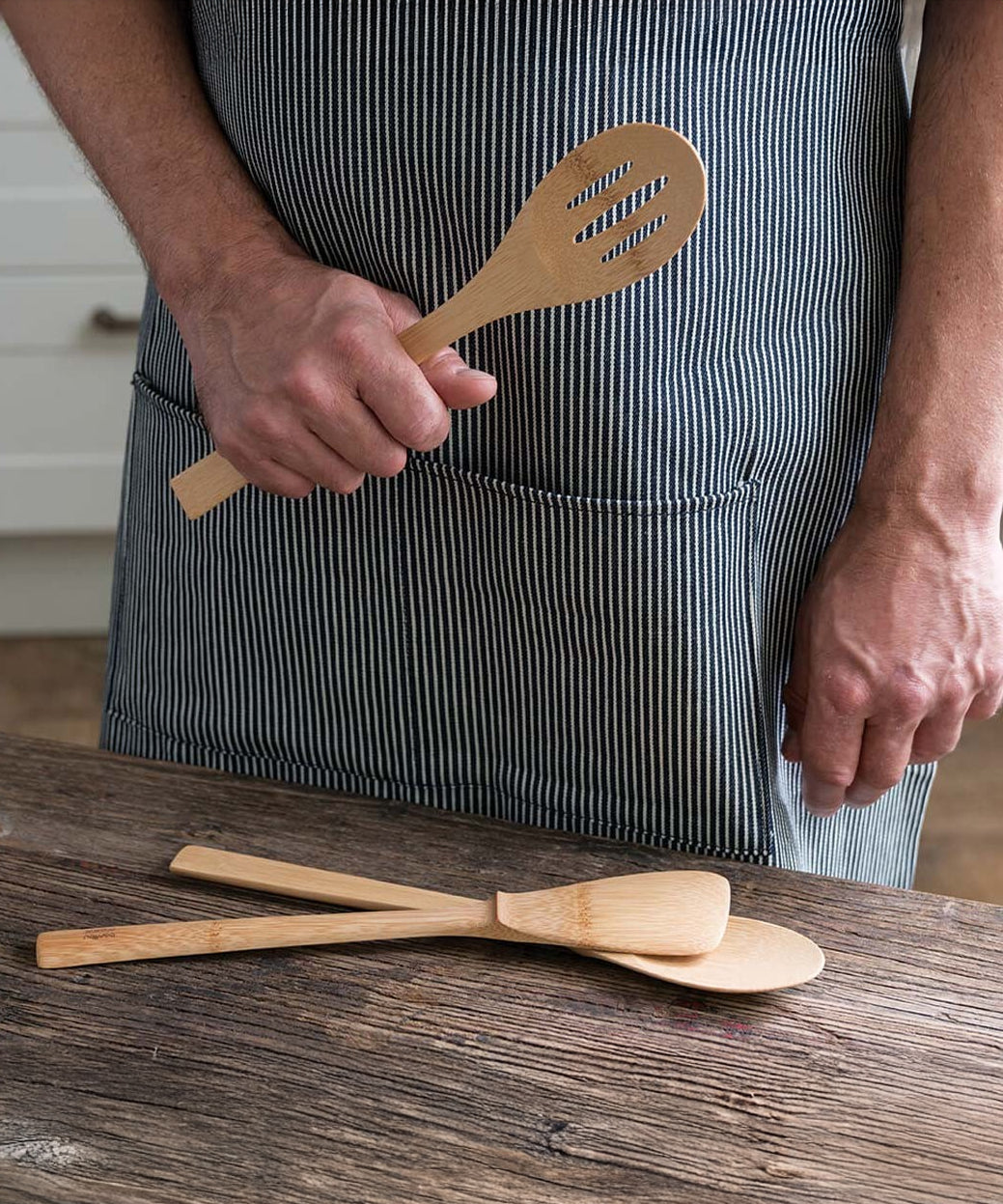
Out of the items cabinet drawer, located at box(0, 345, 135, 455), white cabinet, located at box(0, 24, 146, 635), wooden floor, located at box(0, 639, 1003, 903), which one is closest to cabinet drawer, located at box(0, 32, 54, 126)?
white cabinet, located at box(0, 24, 146, 635)

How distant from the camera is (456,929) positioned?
56 cm

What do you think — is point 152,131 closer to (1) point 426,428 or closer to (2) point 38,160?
(1) point 426,428

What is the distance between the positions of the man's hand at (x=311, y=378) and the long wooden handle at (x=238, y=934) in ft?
0.71

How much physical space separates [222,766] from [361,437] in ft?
0.89

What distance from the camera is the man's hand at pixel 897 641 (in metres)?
0.67

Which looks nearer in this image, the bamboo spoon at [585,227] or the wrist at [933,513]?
the bamboo spoon at [585,227]

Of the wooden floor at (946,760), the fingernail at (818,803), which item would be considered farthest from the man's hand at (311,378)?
the wooden floor at (946,760)

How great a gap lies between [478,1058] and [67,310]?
5.10ft

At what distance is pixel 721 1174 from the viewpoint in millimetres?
464

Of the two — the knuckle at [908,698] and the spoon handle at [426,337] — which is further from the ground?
the spoon handle at [426,337]

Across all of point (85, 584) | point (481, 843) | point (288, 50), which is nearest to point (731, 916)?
point (481, 843)

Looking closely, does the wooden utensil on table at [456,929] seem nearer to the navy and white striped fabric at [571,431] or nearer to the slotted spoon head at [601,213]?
the navy and white striped fabric at [571,431]

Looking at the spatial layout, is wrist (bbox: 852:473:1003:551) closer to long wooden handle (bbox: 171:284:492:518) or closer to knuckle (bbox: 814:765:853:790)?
knuckle (bbox: 814:765:853:790)

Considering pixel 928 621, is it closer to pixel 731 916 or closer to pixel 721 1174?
pixel 731 916
